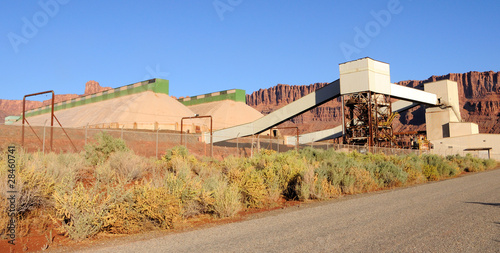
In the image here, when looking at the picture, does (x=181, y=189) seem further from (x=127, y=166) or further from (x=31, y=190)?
(x=127, y=166)

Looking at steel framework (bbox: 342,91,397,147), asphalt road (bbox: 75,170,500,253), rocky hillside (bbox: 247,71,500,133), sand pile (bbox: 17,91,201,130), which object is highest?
rocky hillside (bbox: 247,71,500,133)

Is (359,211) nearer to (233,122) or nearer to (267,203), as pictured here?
(267,203)

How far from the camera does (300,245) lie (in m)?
6.49

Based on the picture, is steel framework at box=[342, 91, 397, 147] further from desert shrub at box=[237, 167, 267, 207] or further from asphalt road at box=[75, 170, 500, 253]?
asphalt road at box=[75, 170, 500, 253]

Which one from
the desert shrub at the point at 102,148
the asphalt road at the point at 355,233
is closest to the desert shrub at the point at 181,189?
the asphalt road at the point at 355,233

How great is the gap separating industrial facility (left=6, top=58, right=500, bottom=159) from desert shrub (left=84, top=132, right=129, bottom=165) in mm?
3718

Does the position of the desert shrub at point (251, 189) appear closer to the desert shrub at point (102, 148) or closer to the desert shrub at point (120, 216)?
the desert shrub at point (120, 216)

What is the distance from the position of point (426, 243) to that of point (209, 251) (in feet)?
11.9

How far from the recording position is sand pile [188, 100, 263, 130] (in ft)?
325

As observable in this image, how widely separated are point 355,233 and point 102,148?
14.5 meters

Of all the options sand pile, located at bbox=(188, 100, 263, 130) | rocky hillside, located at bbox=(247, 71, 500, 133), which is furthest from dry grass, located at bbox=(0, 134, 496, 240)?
rocky hillside, located at bbox=(247, 71, 500, 133)

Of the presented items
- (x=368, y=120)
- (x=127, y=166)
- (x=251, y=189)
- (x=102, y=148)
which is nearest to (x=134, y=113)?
(x=368, y=120)

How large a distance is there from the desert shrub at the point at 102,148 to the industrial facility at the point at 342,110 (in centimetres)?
372

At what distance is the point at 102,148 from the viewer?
18453 mm
